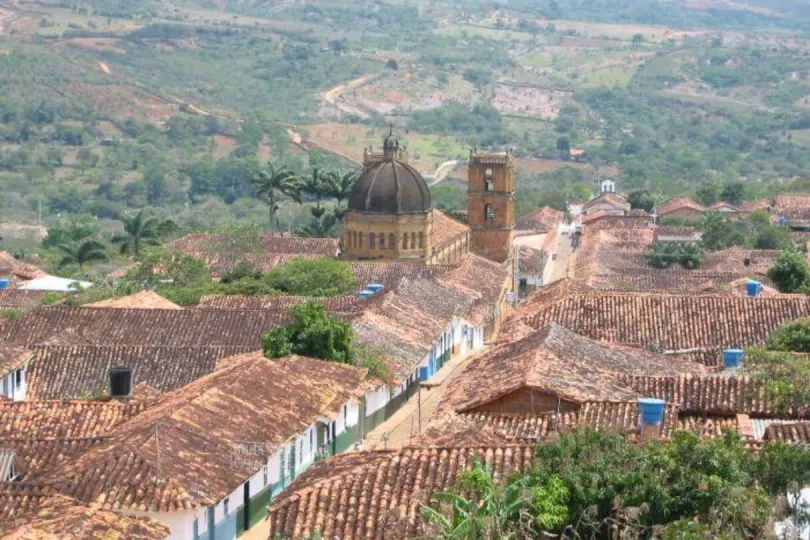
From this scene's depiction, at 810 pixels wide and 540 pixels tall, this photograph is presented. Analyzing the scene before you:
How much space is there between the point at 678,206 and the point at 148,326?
59210 millimetres

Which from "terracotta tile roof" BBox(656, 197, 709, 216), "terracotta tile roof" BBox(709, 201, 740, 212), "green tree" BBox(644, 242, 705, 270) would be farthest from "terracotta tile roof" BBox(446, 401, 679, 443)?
"terracotta tile roof" BBox(709, 201, 740, 212)

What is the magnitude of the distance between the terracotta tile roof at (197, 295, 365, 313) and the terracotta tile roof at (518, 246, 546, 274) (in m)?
25.0

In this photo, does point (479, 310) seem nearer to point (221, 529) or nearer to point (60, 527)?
point (221, 529)

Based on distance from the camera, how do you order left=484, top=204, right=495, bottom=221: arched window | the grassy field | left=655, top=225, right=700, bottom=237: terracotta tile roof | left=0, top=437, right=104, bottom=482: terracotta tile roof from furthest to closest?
the grassy field, left=655, top=225, right=700, bottom=237: terracotta tile roof, left=484, top=204, right=495, bottom=221: arched window, left=0, top=437, right=104, bottom=482: terracotta tile roof

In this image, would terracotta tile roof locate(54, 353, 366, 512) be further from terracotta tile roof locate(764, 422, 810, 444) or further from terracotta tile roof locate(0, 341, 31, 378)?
terracotta tile roof locate(764, 422, 810, 444)

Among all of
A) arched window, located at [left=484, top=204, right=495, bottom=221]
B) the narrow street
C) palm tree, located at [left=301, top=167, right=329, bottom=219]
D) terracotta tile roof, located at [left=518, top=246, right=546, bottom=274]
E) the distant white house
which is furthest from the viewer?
palm tree, located at [left=301, top=167, right=329, bottom=219]

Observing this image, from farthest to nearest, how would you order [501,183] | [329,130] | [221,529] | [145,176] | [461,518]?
[329,130], [145,176], [501,183], [221,529], [461,518]

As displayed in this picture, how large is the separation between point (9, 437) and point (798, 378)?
11.4 m

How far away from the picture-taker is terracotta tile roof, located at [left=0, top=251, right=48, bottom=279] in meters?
65.1

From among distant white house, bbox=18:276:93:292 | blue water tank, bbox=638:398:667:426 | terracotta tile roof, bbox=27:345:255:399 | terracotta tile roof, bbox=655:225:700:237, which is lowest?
terracotta tile roof, bbox=655:225:700:237

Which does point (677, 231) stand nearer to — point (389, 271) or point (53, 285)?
point (389, 271)

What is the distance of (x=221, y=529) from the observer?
24375mm

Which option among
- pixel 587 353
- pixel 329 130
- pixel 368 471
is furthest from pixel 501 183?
pixel 329 130

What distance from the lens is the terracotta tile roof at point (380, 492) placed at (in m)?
19.9
